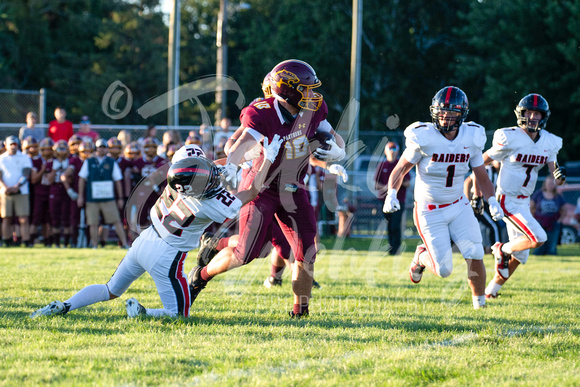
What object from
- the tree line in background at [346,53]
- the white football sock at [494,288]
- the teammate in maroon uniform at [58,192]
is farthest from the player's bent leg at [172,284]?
the tree line in background at [346,53]

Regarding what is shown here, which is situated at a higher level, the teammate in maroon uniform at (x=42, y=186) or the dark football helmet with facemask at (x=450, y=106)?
the dark football helmet with facemask at (x=450, y=106)

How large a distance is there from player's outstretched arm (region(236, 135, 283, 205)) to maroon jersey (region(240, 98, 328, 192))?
62mm

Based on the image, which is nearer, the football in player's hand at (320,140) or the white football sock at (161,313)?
the white football sock at (161,313)

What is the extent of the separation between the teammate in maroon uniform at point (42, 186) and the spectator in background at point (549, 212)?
846 cm

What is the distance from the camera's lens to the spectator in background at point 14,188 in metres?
11.0

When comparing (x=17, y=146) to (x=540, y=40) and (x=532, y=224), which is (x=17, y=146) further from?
(x=540, y=40)

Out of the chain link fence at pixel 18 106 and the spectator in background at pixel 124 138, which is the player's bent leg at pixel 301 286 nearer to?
the spectator in background at pixel 124 138

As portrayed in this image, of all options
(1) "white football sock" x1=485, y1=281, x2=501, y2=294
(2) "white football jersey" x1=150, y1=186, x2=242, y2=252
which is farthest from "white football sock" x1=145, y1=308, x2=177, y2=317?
(1) "white football sock" x1=485, y1=281, x2=501, y2=294

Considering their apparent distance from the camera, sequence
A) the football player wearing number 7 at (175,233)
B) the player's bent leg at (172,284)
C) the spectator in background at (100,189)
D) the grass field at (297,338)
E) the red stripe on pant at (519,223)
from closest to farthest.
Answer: the grass field at (297,338) → the football player wearing number 7 at (175,233) → the player's bent leg at (172,284) → the red stripe on pant at (519,223) → the spectator in background at (100,189)

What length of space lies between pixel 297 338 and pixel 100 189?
7.18 m

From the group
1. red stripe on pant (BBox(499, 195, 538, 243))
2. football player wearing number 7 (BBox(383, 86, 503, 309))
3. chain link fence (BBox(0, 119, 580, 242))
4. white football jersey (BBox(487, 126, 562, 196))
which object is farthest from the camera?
chain link fence (BBox(0, 119, 580, 242))

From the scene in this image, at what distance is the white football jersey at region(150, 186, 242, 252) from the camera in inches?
177

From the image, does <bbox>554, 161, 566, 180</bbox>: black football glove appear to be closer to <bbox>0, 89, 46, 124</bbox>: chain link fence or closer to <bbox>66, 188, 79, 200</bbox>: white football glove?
<bbox>66, 188, 79, 200</bbox>: white football glove

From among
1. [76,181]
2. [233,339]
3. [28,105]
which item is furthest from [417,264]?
[28,105]
